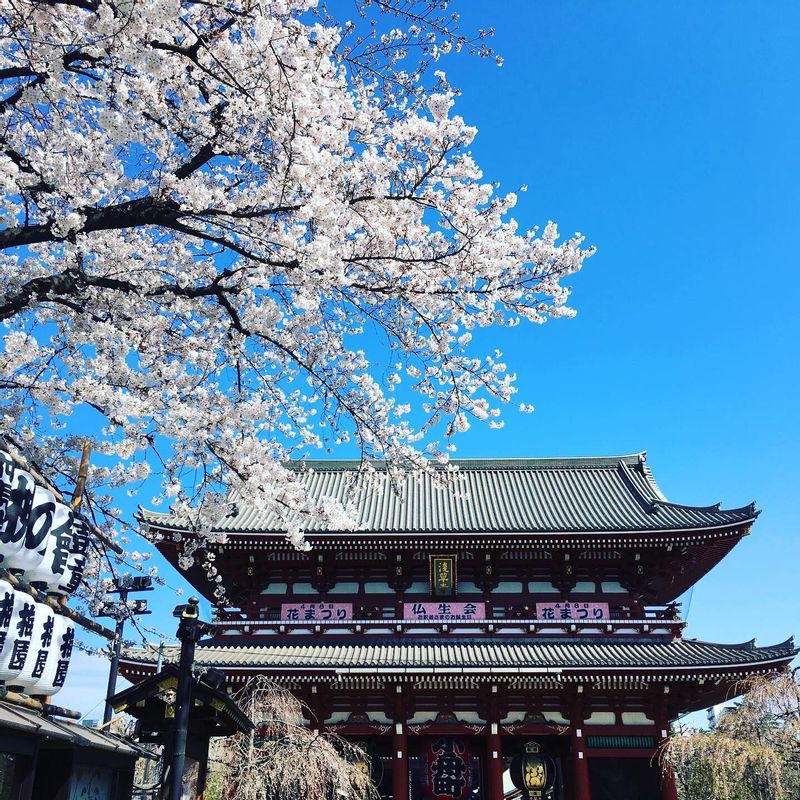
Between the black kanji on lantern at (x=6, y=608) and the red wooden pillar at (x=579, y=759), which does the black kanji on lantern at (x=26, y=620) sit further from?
the red wooden pillar at (x=579, y=759)

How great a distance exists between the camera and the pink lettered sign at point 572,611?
17484 mm

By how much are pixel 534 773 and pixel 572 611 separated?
12.6 feet

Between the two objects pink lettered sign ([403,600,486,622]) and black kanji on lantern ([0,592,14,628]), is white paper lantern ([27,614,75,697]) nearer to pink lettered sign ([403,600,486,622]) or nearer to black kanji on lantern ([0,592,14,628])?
black kanji on lantern ([0,592,14,628])

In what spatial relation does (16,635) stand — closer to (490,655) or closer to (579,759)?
(490,655)

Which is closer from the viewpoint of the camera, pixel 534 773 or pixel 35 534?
pixel 35 534

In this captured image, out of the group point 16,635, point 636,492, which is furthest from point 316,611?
point 16,635

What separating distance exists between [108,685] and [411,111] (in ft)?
50.4

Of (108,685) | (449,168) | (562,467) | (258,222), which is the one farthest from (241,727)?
(562,467)

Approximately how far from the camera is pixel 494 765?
1598 centimetres

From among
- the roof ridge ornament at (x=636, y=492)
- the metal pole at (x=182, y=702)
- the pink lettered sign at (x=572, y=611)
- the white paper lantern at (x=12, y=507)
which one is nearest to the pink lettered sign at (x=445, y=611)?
the pink lettered sign at (x=572, y=611)

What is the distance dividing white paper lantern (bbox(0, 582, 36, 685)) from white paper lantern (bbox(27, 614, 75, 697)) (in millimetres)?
356

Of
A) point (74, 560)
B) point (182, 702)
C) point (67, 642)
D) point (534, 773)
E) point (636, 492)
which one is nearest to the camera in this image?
point (67, 642)

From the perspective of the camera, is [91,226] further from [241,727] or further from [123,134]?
[241,727]

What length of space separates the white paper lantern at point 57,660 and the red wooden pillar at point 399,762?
443 inches
